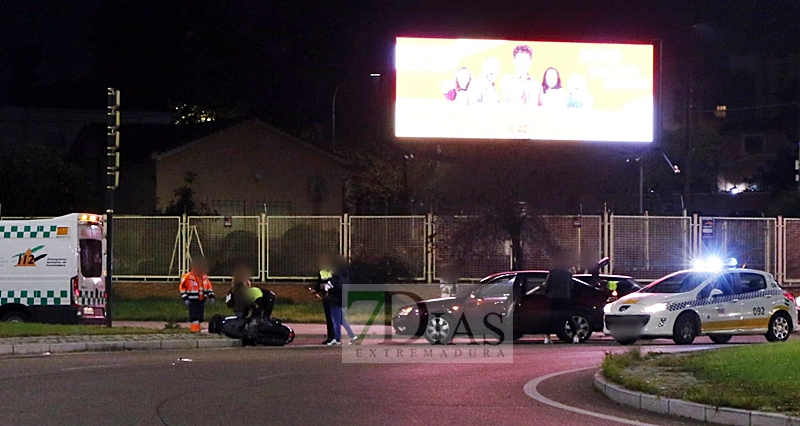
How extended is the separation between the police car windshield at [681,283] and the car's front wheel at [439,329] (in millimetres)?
3922

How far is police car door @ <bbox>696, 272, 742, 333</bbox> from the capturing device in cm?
2030

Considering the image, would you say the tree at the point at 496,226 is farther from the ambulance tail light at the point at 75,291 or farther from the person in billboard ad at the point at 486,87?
the ambulance tail light at the point at 75,291

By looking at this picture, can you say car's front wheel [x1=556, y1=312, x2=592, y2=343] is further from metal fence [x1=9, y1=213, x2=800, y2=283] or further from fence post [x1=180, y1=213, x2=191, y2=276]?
fence post [x1=180, y1=213, x2=191, y2=276]

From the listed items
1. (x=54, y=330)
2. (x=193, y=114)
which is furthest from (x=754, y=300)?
(x=193, y=114)

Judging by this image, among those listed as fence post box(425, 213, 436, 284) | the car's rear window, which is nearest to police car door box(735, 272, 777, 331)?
fence post box(425, 213, 436, 284)

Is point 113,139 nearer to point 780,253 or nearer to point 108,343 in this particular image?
point 108,343

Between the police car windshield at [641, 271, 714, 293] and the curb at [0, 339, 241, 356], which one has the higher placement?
the police car windshield at [641, 271, 714, 293]

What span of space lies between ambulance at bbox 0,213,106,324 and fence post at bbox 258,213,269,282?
8.97m

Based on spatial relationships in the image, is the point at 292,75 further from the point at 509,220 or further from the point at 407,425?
the point at 407,425

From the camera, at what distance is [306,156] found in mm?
43906

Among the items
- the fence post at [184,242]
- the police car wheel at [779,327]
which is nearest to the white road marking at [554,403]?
the police car wheel at [779,327]

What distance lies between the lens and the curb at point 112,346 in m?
17.3

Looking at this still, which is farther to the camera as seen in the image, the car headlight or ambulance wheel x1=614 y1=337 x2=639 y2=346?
ambulance wheel x1=614 y1=337 x2=639 y2=346

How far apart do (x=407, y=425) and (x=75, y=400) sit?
12.7 ft
